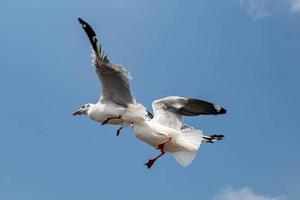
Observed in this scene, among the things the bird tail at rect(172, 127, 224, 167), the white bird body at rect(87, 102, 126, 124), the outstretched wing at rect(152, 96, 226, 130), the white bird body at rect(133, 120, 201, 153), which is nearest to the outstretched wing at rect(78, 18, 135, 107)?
the white bird body at rect(87, 102, 126, 124)

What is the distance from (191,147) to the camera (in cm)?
1720

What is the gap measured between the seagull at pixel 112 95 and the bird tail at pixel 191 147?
1181mm

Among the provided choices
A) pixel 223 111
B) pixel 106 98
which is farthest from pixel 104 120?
pixel 223 111

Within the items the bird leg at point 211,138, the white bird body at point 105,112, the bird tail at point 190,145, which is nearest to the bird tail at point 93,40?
the white bird body at point 105,112

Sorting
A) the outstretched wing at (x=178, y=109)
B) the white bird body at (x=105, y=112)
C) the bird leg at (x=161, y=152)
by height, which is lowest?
the bird leg at (x=161, y=152)

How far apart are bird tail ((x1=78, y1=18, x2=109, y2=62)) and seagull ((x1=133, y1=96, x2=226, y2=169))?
181 centimetres

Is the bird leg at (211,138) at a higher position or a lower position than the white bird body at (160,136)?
higher

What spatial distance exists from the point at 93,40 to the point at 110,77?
1.11 m

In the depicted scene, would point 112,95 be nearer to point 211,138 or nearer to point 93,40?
point 93,40

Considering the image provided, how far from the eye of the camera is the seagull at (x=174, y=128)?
17.2 meters

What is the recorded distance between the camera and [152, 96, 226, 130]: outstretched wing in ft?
59.3

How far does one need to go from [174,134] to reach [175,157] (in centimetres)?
58

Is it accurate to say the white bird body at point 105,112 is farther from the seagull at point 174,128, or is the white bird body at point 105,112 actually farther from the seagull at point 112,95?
the seagull at point 174,128

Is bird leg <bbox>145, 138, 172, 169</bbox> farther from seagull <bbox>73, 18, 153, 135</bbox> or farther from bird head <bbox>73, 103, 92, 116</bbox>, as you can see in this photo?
bird head <bbox>73, 103, 92, 116</bbox>
